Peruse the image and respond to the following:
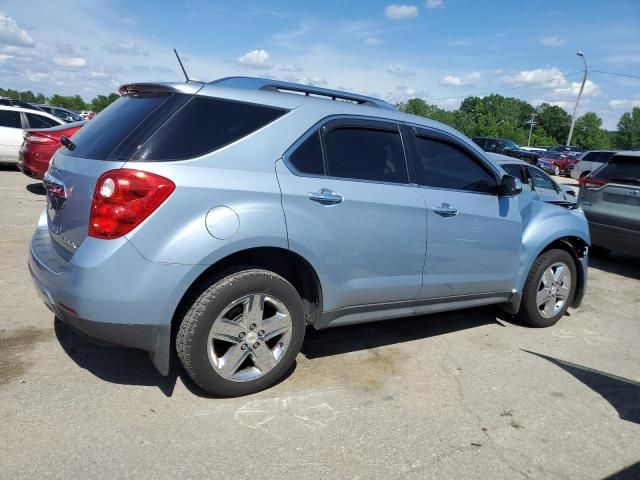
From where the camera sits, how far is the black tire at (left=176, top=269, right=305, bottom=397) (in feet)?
9.55

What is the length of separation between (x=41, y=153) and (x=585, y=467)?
9.40 m

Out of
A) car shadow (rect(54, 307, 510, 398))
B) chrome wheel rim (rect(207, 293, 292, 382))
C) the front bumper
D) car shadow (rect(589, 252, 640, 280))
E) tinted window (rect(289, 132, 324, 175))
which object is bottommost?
car shadow (rect(54, 307, 510, 398))

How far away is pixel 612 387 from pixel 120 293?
11.3 feet

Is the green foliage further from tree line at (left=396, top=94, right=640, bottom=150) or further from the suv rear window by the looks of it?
the suv rear window

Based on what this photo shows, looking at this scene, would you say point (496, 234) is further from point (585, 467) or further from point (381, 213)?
point (585, 467)

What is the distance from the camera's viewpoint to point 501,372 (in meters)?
3.91

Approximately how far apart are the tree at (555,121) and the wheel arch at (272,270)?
400ft

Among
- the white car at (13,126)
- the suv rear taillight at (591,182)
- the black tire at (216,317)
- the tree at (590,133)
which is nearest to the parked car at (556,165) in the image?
the suv rear taillight at (591,182)

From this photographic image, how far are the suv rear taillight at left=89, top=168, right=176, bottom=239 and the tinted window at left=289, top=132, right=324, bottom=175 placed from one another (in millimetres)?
852

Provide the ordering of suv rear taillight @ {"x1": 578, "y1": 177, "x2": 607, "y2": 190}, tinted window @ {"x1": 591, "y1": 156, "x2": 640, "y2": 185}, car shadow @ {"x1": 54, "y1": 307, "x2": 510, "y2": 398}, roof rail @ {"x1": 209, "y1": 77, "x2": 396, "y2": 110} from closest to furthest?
1. car shadow @ {"x1": 54, "y1": 307, "x2": 510, "y2": 398}
2. roof rail @ {"x1": 209, "y1": 77, "x2": 396, "y2": 110}
3. tinted window @ {"x1": 591, "y1": 156, "x2": 640, "y2": 185}
4. suv rear taillight @ {"x1": 578, "y1": 177, "x2": 607, "y2": 190}

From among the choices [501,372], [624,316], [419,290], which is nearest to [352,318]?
[419,290]

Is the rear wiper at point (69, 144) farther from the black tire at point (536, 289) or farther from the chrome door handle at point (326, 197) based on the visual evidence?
the black tire at point (536, 289)

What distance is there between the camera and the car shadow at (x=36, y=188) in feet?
32.9

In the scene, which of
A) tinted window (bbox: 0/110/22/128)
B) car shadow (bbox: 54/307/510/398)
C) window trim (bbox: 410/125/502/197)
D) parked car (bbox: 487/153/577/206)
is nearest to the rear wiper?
car shadow (bbox: 54/307/510/398)
